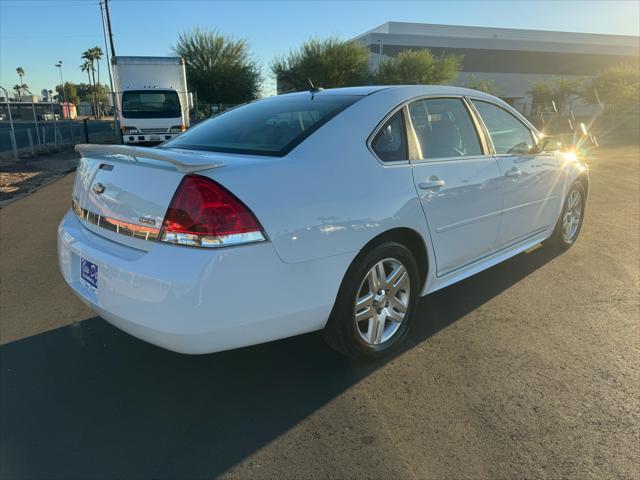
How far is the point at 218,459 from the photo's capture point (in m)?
2.17

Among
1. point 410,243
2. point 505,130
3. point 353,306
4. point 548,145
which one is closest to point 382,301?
point 353,306

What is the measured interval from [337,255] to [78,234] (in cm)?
152

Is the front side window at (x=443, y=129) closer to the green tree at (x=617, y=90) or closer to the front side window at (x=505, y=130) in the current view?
the front side window at (x=505, y=130)

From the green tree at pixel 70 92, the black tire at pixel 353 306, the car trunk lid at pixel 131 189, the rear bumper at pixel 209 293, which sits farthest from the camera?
the green tree at pixel 70 92

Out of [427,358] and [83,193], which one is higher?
[83,193]

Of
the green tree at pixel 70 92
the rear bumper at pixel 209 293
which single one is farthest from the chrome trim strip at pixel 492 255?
the green tree at pixel 70 92

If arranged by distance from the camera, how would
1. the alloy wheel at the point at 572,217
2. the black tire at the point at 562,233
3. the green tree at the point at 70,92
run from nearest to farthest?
the black tire at the point at 562,233 → the alloy wheel at the point at 572,217 → the green tree at the point at 70,92

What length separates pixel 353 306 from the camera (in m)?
2.69

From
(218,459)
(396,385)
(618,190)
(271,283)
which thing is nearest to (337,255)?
(271,283)

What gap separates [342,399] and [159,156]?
5.28 ft

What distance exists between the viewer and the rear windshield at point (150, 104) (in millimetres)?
16750

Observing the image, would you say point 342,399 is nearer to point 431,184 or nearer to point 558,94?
point 431,184

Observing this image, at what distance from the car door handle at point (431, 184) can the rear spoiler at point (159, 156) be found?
130cm

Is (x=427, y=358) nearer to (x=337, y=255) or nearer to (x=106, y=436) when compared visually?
(x=337, y=255)
